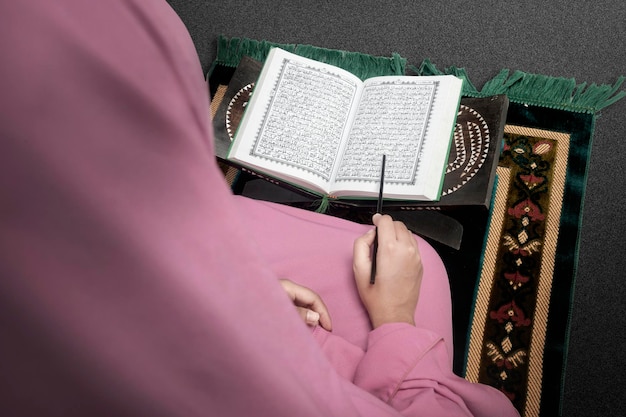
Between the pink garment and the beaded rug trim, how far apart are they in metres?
0.92

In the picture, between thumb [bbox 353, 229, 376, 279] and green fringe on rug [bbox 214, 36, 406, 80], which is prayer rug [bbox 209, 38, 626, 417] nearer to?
green fringe on rug [bbox 214, 36, 406, 80]

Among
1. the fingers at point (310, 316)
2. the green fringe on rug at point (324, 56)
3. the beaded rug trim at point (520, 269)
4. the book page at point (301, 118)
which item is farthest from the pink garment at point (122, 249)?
the green fringe on rug at point (324, 56)

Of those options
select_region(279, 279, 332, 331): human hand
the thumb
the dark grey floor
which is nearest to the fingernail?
select_region(279, 279, 332, 331): human hand

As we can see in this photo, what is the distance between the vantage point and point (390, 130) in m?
1.02

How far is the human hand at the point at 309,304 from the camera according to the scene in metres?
Result: 0.73

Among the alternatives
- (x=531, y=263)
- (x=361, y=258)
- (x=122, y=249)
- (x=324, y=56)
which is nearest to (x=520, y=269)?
(x=531, y=263)

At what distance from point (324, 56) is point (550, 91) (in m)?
0.63

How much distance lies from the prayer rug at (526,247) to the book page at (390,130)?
0.79 feet

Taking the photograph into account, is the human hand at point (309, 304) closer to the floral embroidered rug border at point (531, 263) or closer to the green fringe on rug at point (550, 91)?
the floral embroidered rug border at point (531, 263)

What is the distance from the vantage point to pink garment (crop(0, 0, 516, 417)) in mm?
241

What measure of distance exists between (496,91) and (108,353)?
1.36 metres

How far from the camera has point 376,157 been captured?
3.27ft

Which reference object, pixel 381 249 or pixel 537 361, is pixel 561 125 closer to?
pixel 537 361

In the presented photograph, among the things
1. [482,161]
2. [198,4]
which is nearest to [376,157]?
[482,161]
